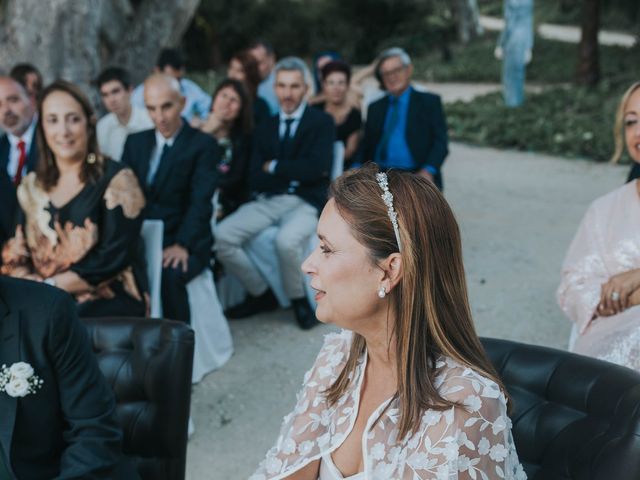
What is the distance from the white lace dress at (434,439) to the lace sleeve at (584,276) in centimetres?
161

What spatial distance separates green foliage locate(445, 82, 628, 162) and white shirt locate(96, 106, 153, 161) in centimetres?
667

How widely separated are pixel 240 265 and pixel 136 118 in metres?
1.74

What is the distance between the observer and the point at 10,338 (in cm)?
212

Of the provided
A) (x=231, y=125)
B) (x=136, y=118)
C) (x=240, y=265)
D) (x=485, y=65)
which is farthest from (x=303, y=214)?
(x=485, y=65)

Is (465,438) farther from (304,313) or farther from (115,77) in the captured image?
(115,77)

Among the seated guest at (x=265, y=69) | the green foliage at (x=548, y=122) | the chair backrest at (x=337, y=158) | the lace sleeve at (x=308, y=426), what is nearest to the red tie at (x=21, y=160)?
the chair backrest at (x=337, y=158)

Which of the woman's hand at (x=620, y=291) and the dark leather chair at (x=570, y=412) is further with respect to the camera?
the woman's hand at (x=620, y=291)

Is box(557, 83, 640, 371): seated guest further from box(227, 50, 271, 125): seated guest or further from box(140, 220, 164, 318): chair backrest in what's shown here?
box(227, 50, 271, 125): seated guest

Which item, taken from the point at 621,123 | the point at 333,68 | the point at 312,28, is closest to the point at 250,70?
the point at 333,68

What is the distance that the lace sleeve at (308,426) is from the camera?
2.03m

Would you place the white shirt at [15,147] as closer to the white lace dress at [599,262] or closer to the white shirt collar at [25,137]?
the white shirt collar at [25,137]

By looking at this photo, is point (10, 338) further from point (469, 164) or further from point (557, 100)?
point (557, 100)

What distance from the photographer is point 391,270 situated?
73.9 inches

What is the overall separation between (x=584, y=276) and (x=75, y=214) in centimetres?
234
